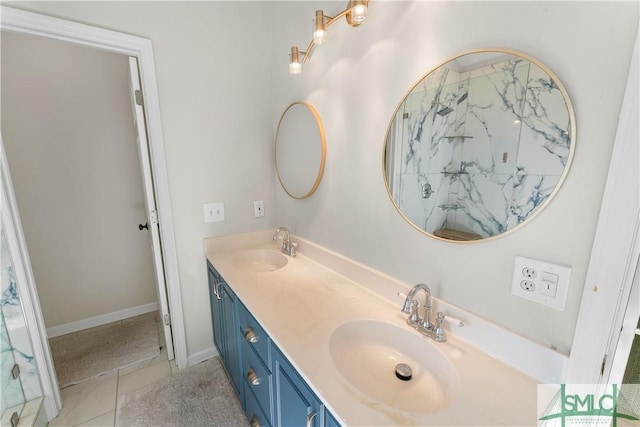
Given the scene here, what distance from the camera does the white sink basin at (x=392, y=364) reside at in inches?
31.3

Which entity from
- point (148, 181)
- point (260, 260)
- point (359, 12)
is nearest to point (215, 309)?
point (260, 260)

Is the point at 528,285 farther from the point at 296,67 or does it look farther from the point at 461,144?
the point at 296,67

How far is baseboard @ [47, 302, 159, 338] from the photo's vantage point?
7.32 feet

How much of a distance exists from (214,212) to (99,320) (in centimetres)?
167

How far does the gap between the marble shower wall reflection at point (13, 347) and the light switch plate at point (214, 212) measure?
3.11ft

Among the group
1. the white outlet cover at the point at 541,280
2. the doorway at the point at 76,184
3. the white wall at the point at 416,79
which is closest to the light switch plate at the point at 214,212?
the white wall at the point at 416,79

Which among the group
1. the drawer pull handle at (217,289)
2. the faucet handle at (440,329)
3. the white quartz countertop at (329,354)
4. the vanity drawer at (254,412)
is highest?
the faucet handle at (440,329)

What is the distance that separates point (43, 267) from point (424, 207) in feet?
9.36

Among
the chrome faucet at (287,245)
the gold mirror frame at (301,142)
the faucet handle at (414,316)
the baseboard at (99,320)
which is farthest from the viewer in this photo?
the baseboard at (99,320)

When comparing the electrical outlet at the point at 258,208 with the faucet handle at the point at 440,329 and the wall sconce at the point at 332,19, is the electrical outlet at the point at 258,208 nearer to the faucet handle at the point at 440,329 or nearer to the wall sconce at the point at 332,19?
the wall sconce at the point at 332,19

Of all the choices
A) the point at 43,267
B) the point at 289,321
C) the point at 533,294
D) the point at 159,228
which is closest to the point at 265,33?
the point at 159,228

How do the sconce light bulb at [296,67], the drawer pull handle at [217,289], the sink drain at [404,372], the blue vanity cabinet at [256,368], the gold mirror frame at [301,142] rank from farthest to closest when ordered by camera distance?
the drawer pull handle at [217,289] → the gold mirror frame at [301,142] → the sconce light bulb at [296,67] → the blue vanity cabinet at [256,368] → the sink drain at [404,372]

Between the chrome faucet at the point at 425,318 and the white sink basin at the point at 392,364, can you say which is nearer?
the white sink basin at the point at 392,364

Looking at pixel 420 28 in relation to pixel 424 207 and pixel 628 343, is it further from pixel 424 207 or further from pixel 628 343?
pixel 628 343
